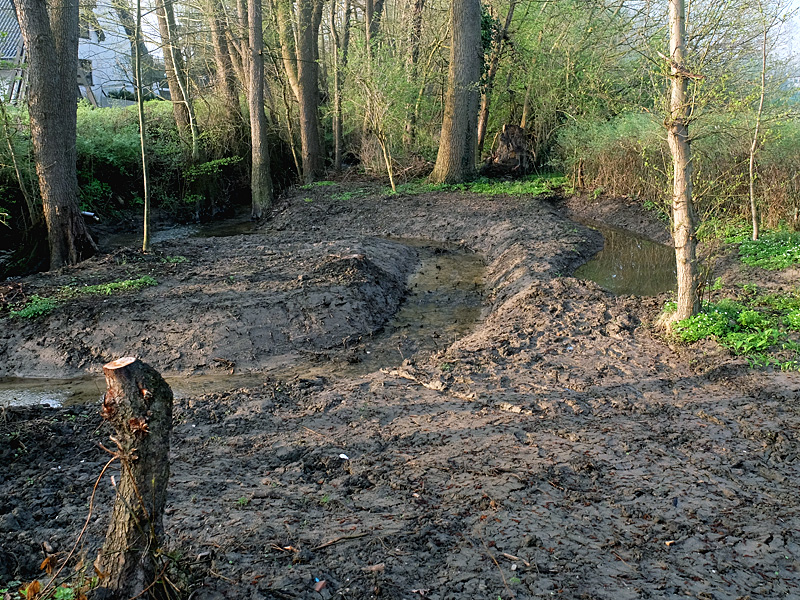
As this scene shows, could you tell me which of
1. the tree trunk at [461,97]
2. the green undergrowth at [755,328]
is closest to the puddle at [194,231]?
the tree trunk at [461,97]

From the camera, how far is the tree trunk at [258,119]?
16.1 m

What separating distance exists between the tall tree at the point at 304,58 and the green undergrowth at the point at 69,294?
1097cm

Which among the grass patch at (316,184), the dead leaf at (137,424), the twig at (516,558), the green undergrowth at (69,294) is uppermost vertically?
the grass patch at (316,184)

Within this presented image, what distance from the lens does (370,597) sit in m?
3.13

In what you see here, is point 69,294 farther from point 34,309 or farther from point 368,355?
point 368,355

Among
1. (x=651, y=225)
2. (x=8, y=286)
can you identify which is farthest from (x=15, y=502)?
(x=651, y=225)

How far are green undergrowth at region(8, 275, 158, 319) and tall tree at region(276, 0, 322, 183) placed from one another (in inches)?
432

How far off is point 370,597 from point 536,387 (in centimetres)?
374

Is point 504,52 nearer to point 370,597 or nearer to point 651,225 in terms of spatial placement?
point 651,225

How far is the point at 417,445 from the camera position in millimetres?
5250

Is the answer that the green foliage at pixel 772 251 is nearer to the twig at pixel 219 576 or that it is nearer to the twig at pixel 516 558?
the twig at pixel 516 558

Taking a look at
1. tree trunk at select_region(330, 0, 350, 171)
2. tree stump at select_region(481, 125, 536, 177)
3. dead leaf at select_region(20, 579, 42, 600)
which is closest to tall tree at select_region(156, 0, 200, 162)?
tree trunk at select_region(330, 0, 350, 171)

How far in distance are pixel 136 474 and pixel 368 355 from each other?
5.39 meters

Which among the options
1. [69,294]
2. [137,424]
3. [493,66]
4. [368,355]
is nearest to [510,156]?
[493,66]
